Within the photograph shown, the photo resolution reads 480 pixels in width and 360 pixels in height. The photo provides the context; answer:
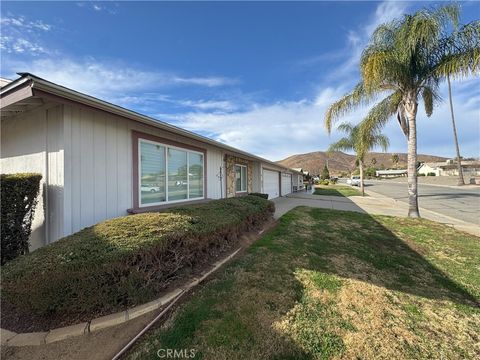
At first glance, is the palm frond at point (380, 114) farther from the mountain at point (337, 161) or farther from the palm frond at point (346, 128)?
the mountain at point (337, 161)

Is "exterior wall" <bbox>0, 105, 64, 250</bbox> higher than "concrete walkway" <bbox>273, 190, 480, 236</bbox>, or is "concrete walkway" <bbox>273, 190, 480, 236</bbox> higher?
"exterior wall" <bbox>0, 105, 64, 250</bbox>

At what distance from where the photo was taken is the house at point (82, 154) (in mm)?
4043

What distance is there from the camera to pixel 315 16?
862cm

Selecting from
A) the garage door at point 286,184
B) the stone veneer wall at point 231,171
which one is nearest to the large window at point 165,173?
the stone veneer wall at point 231,171

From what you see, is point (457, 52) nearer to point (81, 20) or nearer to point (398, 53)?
point (398, 53)

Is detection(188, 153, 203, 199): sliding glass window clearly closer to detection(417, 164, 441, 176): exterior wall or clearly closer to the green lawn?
the green lawn

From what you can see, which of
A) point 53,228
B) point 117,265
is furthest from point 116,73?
point 117,265

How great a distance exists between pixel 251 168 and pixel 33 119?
10.4 meters

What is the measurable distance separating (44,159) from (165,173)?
8.21ft

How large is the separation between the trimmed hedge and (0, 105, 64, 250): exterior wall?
1.32 m

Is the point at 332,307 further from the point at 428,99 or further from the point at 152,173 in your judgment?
the point at 428,99

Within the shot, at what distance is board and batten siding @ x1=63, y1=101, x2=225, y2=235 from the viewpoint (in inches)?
164

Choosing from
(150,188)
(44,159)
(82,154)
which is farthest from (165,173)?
(44,159)

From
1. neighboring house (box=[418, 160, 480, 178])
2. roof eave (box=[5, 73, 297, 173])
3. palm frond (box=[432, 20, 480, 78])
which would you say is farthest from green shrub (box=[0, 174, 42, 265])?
neighboring house (box=[418, 160, 480, 178])
